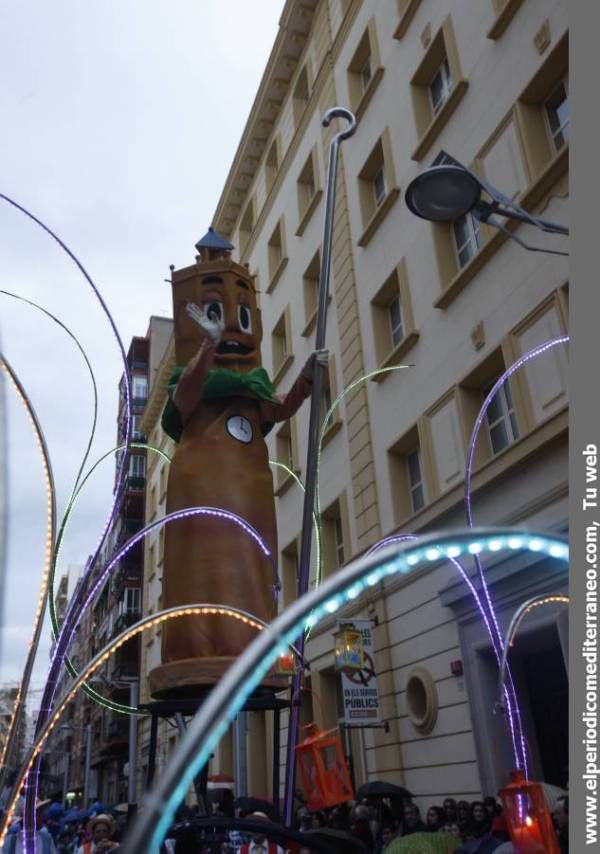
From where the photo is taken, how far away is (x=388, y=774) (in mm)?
12898

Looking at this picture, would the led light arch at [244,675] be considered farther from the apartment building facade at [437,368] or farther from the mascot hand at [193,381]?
the mascot hand at [193,381]

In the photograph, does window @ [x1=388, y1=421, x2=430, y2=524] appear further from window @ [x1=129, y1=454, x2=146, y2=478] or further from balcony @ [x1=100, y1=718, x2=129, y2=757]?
balcony @ [x1=100, y1=718, x2=129, y2=757]

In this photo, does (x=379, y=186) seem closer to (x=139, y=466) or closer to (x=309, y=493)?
(x=309, y=493)

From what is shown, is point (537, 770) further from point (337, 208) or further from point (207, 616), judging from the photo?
point (337, 208)

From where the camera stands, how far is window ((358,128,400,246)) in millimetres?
15367

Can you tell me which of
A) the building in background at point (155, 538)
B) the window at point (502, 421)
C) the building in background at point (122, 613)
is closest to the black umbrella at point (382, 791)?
the window at point (502, 421)

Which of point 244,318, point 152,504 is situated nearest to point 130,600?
point 152,504

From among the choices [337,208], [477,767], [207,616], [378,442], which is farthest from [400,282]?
[207,616]

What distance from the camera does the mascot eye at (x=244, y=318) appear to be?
26.7 feet

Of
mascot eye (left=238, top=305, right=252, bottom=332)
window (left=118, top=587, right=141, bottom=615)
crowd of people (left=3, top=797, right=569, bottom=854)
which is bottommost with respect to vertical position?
crowd of people (left=3, top=797, right=569, bottom=854)

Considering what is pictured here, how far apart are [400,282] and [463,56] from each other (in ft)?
13.1

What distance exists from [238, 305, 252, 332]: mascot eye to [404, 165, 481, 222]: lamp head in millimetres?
2108

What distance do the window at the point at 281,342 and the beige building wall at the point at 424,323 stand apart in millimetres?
223

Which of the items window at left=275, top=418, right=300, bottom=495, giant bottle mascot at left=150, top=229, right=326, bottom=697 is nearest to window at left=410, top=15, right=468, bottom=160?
giant bottle mascot at left=150, top=229, right=326, bottom=697
